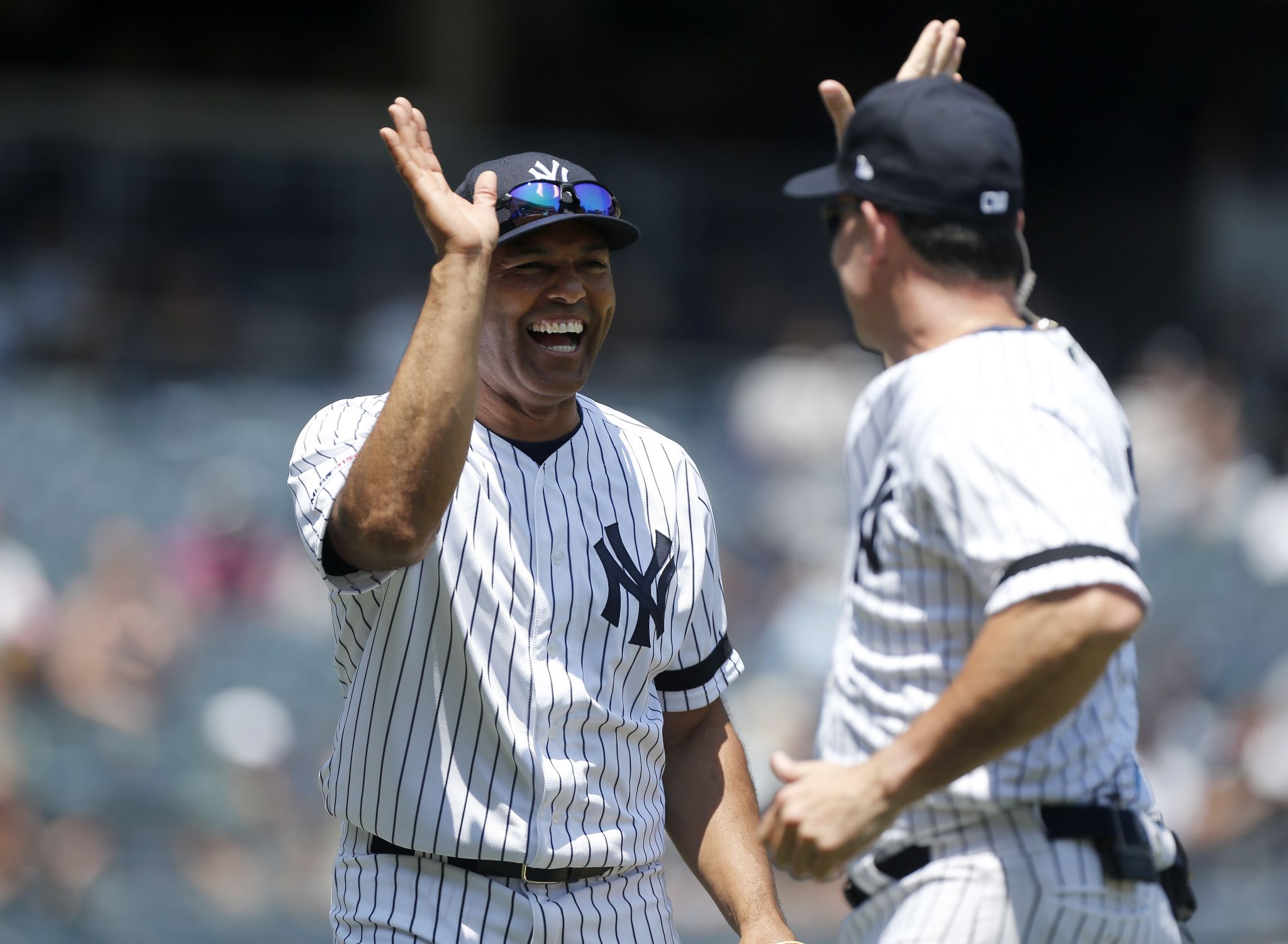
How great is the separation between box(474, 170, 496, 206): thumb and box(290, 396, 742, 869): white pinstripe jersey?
1.30 ft

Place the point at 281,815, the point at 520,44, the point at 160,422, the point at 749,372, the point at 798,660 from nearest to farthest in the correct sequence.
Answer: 1. the point at 281,815
2. the point at 798,660
3. the point at 160,422
4. the point at 749,372
5. the point at 520,44

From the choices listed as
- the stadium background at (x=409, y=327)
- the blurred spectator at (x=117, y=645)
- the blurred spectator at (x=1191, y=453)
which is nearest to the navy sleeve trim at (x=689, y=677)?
the stadium background at (x=409, y=327)

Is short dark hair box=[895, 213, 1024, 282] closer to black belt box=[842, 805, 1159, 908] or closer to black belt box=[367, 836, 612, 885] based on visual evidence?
black belt box=[842, 805, 1159, 908]

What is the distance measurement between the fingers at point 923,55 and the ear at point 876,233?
50cm

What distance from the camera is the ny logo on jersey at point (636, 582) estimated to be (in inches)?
96.7

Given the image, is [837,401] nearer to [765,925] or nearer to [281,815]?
[281,815]

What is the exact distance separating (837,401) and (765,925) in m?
5.76

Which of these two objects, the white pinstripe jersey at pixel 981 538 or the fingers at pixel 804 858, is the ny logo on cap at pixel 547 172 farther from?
the fingers at pixel 804 858

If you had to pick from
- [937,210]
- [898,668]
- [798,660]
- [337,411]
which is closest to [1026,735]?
[898,668]

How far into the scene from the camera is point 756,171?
1007 centimetres

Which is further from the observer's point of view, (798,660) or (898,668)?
(798,660)

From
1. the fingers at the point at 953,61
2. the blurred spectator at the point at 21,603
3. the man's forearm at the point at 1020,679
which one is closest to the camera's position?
the man's forearm at the point at 1020,679

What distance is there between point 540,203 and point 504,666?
30.3 inches

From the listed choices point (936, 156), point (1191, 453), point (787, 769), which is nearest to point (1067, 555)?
point (787, 769)
